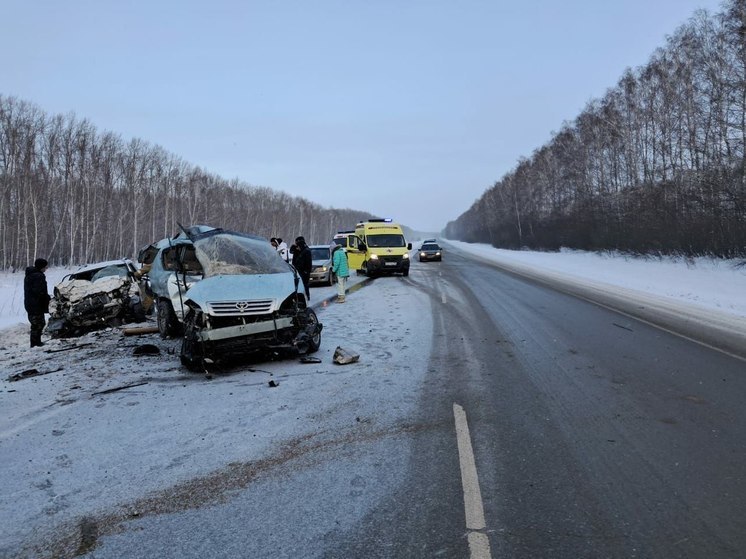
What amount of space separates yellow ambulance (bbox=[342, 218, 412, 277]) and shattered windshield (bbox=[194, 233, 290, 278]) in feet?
41.5

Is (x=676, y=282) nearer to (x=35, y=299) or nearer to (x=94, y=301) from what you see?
(x=94, y=301)

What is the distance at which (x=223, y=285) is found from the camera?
666cm

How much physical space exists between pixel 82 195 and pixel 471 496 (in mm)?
46375

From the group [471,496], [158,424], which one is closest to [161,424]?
[158,424]

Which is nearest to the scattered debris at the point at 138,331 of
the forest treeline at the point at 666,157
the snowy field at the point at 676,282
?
the snowy field at the point at 676,282

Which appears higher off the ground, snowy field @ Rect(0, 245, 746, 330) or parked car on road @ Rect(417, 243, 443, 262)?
parked car on road @ Rect(417, 243, 443, 262)

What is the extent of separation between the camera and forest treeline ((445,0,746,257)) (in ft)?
67.6

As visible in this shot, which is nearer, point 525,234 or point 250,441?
point 250,441

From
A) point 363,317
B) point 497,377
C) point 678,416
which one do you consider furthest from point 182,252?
point 678,416

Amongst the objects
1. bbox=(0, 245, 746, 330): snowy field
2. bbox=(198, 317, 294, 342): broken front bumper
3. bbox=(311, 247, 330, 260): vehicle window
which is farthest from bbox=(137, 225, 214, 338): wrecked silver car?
bbox=(311, 247, 330, 260): vehicle window

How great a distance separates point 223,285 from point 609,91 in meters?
41.8

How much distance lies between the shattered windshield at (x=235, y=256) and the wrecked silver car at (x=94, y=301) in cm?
472

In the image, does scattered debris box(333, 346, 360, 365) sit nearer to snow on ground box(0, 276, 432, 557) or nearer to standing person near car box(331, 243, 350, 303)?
snow on ground box(0, 276, 432, 557)

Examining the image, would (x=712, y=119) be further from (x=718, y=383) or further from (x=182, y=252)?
(x=182, y=252)
